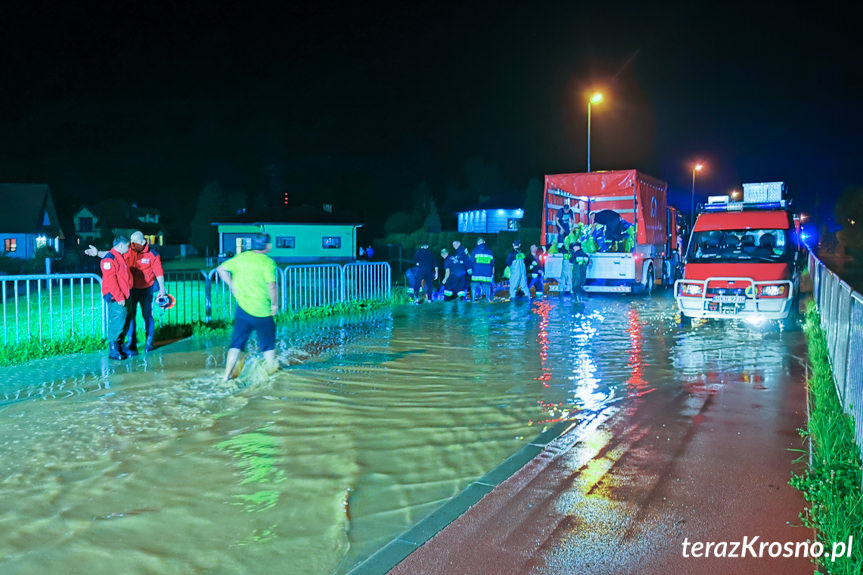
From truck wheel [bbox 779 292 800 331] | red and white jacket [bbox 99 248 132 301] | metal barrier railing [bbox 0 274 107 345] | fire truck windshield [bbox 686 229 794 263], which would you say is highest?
fire truck windshield [bbox 686 229 794 263]

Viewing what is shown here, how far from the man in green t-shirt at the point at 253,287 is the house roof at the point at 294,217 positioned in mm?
49418

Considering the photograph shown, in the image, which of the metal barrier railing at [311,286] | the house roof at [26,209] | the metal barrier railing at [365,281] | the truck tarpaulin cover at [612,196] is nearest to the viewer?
the metal barrier railing at [311,286]

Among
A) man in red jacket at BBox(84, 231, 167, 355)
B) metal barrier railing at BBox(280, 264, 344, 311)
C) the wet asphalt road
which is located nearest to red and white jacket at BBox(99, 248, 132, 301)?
man in red jacket at BBox(84, 231, 167, 355)

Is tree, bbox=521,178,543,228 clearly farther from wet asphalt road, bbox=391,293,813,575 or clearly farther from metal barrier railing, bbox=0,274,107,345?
wet asphalt road, bbox=391,293,813,575

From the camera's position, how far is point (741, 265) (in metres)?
13.4

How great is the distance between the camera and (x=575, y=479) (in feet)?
16.8

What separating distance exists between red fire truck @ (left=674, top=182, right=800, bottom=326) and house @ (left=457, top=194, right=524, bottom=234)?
2432 inches

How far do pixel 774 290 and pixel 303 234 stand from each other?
157 ft

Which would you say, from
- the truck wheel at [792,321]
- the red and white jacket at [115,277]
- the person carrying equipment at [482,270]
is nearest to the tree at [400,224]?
the person carrying equipment at [482,270]

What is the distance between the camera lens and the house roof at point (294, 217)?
187ft

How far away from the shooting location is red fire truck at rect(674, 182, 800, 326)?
12.7 meters

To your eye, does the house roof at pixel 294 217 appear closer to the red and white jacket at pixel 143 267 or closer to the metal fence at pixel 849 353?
A: the red and white jacket at pixel 143 267

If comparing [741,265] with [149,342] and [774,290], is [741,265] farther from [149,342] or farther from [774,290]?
[149,342]

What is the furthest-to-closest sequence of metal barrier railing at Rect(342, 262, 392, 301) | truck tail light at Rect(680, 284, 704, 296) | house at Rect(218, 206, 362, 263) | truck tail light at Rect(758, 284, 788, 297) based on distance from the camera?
1. house at Rect(218, 206, 362, 263)
2. metal barrier railing at Rect(342, 262, 392, 301)
3. truck tail light at Rect(680, 284, 704, 296)
4. truck tail light at Rect(758, 284, 788, 297)
